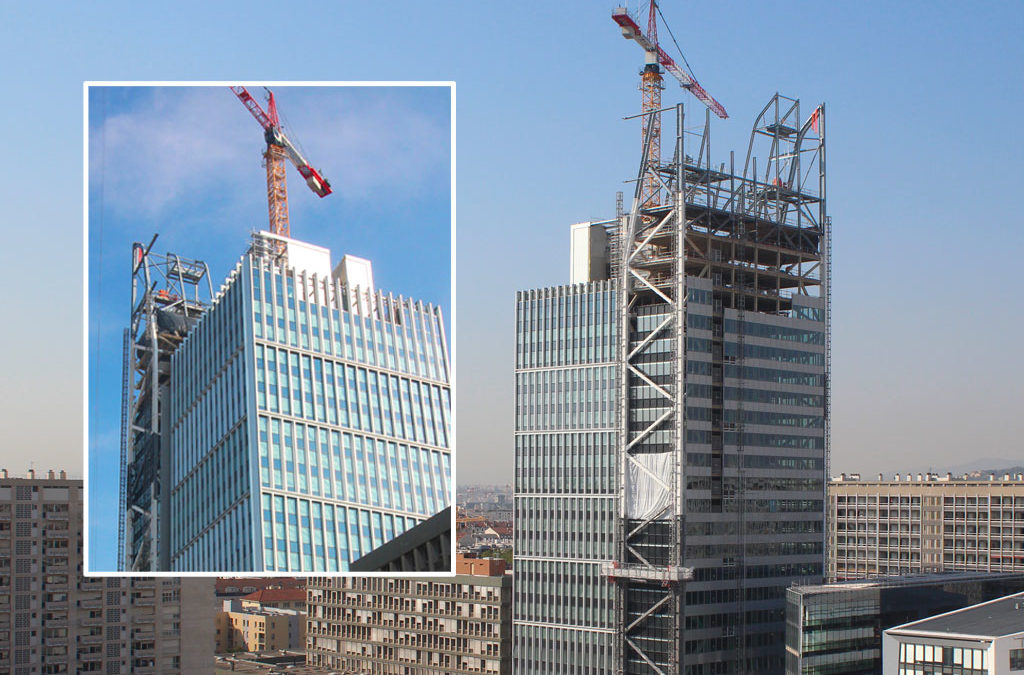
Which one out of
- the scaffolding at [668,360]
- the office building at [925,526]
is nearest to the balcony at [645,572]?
the scaffolding at [668,360]

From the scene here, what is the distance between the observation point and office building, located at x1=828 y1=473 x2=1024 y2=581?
214ft

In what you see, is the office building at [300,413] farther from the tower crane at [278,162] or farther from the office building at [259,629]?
the office building at [259,629]

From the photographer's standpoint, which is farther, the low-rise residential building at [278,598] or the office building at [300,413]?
the low-rise residential building at [278,598]

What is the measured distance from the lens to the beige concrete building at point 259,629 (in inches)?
2790

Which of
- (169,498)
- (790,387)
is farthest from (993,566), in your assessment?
(169,498)

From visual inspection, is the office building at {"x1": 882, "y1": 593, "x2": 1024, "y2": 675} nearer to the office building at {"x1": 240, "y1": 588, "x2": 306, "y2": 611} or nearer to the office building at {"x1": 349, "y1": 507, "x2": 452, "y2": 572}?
the office building at {"x1": 349, "y1": 507, "x2": 452, "y2": 572}

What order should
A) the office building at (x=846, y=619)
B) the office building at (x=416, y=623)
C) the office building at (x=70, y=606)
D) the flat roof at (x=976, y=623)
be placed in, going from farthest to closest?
the office building at (x=416, y=623), the office building at (x=70, y=606), the office building at (x=846, y=619), the flat roof at (x=976, y=623)

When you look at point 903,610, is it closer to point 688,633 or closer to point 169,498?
point 688,633

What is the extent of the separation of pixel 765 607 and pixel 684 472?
5296 mm

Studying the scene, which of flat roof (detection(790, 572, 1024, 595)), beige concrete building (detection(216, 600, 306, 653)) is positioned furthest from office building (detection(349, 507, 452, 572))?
beige concrete building (detection(216, 600, 306, 653))

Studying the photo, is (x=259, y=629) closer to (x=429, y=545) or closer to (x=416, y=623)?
(x=416, y=623)

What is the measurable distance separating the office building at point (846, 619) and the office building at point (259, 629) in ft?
134

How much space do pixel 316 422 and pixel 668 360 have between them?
72.1ft

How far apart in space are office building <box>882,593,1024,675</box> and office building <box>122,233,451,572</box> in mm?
14458
